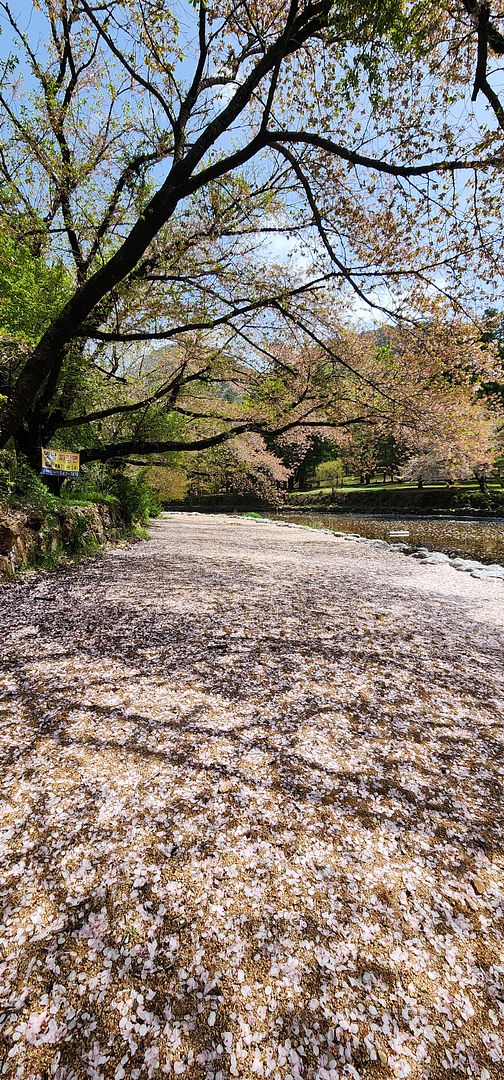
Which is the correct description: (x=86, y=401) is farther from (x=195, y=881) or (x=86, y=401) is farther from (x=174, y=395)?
(x=195, y=881)

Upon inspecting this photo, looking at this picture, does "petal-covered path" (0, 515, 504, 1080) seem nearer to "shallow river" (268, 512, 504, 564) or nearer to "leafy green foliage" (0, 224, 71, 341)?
"leafy green foliage" (0, 224, 71, 341)

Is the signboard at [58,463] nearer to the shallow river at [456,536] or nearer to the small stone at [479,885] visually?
the small stone at [479,885]

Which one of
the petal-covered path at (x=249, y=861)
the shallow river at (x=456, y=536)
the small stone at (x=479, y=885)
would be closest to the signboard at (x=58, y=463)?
the petal-covered path at (x=249, y=861)

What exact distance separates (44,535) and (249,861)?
6521 millimetres

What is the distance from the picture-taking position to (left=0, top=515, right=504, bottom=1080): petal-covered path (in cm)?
134

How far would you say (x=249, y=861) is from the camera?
76.3 inches

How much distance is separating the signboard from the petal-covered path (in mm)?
4309

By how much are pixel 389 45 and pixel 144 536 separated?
38.4ft

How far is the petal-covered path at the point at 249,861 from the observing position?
1.34 m

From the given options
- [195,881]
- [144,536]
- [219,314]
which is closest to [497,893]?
[195,881]

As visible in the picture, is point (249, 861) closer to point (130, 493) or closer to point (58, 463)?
point (58, 463)

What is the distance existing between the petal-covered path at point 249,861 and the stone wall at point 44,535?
8.02ft

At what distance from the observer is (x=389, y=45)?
178 inches

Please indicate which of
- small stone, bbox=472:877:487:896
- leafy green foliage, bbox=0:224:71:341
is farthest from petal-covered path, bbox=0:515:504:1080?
leafy green foliage, bbox=0:224:71:341
